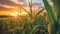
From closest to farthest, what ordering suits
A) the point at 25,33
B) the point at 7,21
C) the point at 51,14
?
the point at 51,14 < the point at 25,33 < the point at 7,21

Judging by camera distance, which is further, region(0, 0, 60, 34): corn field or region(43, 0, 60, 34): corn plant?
region(0, 0, 60, 34): corn field

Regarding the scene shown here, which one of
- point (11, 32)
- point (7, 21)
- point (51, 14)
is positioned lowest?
point (11, 32)

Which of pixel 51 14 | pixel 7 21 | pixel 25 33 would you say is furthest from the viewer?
pixel 7 21

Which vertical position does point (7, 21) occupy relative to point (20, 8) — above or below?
below

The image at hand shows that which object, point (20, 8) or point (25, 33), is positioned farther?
point (20, 8)

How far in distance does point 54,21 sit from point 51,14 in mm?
26

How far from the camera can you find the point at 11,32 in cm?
113

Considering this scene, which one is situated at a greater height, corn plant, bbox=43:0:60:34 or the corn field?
corn plant, bbox=43:0:60:34

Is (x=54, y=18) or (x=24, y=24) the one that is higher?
(x=54, y=18)

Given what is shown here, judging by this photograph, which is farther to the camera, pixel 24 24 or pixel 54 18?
pixel 24 24

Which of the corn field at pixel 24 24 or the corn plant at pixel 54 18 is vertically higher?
the corn plant at pixel 54 18

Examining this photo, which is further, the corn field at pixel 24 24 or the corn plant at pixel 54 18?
the corn field at pixel 24 24

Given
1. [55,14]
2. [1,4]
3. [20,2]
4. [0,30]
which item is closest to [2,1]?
[1,4]

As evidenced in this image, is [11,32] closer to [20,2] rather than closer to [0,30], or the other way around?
[0,30]
